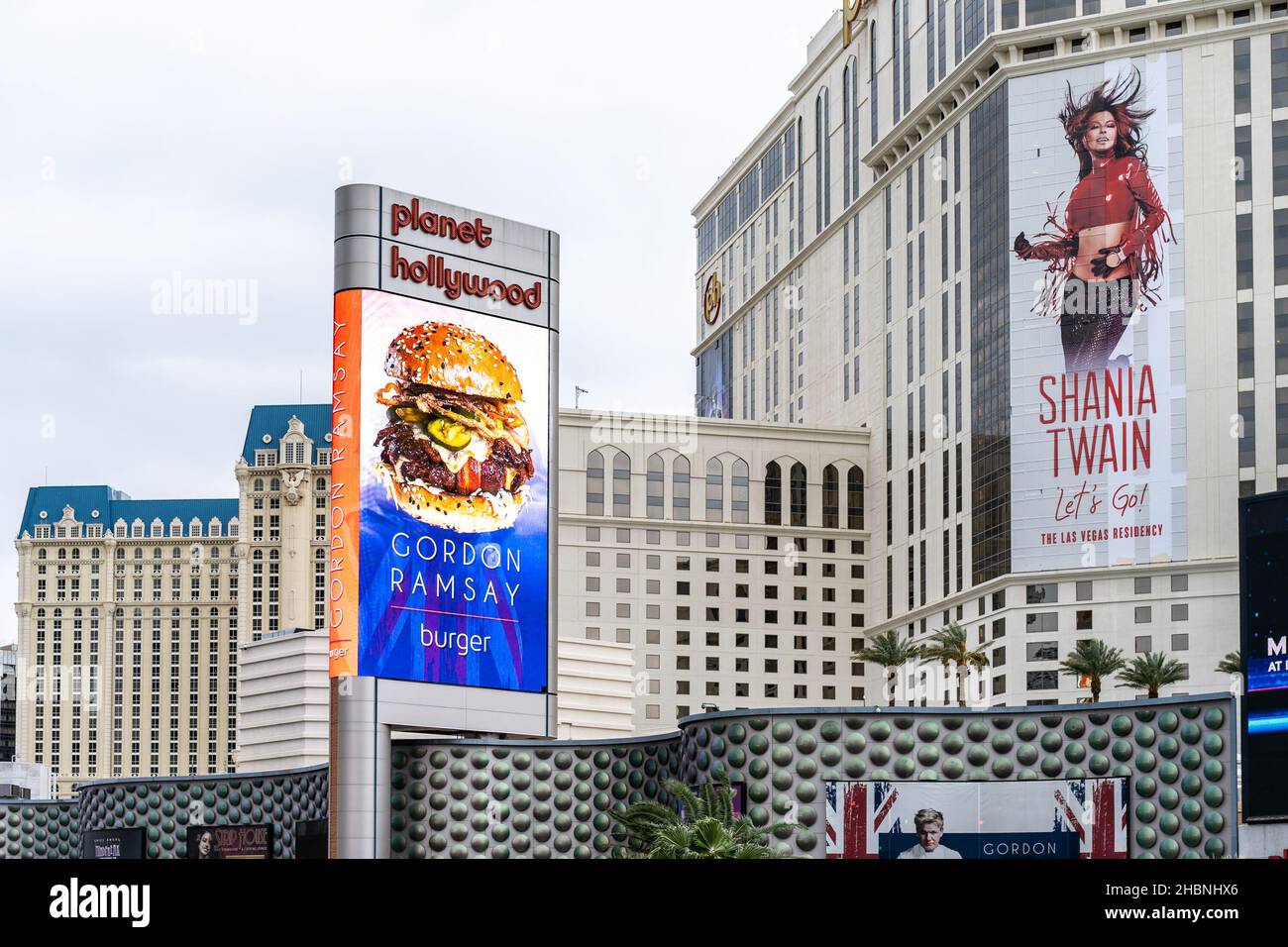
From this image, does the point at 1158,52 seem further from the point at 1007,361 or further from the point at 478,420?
the point at 478,420

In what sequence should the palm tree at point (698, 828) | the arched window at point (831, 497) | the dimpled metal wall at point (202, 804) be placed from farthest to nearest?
the arched window at point (831, 497) < the dimpled metal wall at point (202, 804) < the palm tree at point (698, 828)

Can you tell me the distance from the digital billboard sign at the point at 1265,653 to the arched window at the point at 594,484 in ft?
393

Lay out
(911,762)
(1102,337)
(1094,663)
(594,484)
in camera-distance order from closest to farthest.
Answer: (911,762) < (1094,663) < (1102,337) < (594,484)

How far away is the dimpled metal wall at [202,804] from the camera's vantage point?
83.0 meters

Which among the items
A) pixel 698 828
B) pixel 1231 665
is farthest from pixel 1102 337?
pixel 698 828

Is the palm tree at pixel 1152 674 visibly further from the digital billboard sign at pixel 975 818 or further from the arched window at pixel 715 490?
the digital billboard sign at pixel 975 818

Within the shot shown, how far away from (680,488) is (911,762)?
11458cm

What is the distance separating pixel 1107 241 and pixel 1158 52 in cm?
1774

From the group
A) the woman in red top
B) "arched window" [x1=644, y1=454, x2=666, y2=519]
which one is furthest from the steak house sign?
"arched window" [x1=644, y1=454, x2=666, y2=519]

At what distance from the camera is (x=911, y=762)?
6594 centimetres

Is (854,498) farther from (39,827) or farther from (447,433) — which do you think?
(447,433)

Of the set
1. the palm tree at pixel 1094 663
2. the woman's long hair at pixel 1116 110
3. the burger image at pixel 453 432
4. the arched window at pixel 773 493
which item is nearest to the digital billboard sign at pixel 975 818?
the burger image at pixel 453 432

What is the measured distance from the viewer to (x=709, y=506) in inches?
7116

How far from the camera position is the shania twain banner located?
145125 millimetres
